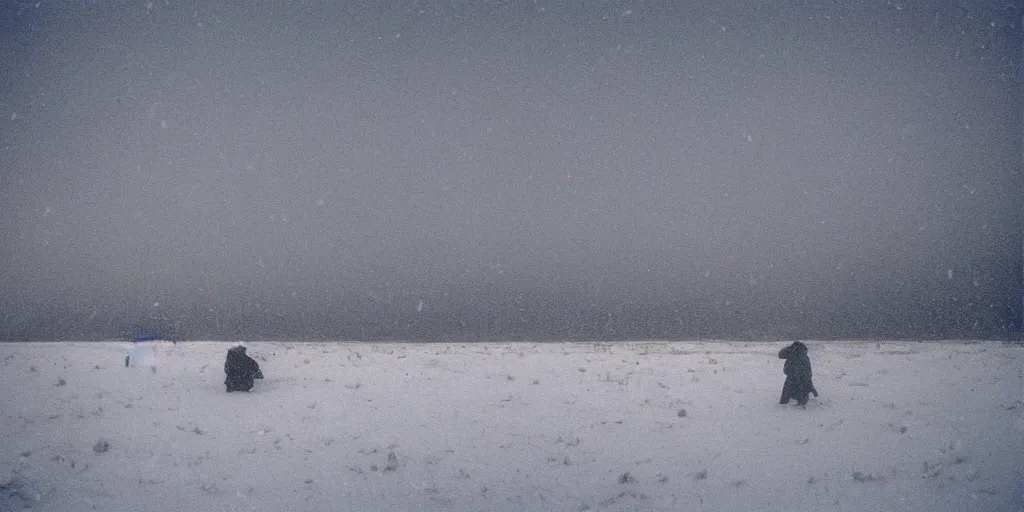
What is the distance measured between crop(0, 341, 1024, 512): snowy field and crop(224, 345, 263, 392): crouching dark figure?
1.47ft

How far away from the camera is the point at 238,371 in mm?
13656

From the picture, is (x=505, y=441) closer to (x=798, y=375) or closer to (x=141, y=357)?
(x=798, y=375)

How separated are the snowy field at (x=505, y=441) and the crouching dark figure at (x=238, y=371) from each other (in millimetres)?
448

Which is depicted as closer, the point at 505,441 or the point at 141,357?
the point at 505,441

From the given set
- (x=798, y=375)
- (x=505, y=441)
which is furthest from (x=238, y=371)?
(x=798, y=375)

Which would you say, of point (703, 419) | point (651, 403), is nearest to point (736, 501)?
point (703, 419)

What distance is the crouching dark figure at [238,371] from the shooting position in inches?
534

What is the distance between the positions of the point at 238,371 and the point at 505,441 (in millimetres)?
7902

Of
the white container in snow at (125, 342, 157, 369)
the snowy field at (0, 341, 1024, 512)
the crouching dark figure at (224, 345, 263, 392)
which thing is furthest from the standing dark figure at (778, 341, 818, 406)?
the white container in snow at (125, 342, 157, 369)

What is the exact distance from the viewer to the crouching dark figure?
1357cm

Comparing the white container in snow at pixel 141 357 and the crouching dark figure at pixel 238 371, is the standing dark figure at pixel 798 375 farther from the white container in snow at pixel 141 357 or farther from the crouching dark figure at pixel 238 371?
the white container in snow at pixel 141 357

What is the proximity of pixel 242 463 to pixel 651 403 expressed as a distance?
8.72m

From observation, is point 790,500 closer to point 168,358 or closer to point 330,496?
point 330,496

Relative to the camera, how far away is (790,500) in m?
7.27
